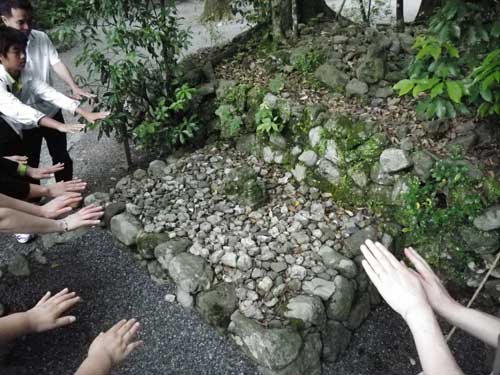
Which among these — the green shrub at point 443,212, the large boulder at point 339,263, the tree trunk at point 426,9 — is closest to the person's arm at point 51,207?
the large boulder at point 339,263

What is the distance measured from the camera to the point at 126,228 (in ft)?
11.1

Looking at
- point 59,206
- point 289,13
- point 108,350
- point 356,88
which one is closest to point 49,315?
point 108,350

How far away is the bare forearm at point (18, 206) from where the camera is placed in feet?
8.12

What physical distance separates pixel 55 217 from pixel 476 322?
7.42 feet

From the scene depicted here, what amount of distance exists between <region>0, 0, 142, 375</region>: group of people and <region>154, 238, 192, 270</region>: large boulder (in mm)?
601

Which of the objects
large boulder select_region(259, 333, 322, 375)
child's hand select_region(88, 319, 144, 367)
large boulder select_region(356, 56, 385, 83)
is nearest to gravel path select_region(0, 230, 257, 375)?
large boulder select_region(259, 333, 322, 375)

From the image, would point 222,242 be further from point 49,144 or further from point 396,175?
point 49,144

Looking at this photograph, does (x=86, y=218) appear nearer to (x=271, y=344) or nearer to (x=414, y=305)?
(x=271, y=344)

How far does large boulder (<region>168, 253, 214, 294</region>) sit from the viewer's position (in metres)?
2.94

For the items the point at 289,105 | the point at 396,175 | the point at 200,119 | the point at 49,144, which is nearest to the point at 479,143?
the point at 396,175

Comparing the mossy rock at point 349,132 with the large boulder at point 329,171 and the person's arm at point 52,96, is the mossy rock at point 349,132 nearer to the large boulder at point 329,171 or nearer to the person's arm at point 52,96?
the large boulder at point 329,171

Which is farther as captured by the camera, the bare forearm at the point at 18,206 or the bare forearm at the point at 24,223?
the bare forearm at the point at 18,206

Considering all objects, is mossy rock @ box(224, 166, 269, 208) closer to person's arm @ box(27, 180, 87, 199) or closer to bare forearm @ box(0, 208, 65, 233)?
person's arm @ box(27, 180, 87, 199)

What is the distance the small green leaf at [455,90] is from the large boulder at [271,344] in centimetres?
155
